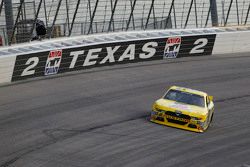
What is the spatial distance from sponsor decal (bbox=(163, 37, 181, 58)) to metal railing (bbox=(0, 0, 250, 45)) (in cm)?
171

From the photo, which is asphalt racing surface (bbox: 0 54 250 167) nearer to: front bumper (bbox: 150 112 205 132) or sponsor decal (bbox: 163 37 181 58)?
front bumper (bbox: 150 112 205 132)

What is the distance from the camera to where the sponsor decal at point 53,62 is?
25.9 m

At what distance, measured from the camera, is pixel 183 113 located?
1789 cm

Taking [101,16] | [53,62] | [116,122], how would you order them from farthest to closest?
[101,16], [53,62], [116,122]

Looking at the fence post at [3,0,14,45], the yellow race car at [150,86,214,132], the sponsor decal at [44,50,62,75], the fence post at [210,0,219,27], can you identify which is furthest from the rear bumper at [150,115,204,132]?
the fence post at [210,0,219,27]

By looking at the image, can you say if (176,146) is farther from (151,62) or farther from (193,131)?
(151,62)

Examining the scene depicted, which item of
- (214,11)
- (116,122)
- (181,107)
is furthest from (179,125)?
(214,11)

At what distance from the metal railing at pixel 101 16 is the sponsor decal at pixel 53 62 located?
1.70 m

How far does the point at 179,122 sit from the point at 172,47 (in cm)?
1336

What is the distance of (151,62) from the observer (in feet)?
98.9

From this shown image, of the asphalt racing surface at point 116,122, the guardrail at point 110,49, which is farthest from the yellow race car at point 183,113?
the guardrail at point 110,49

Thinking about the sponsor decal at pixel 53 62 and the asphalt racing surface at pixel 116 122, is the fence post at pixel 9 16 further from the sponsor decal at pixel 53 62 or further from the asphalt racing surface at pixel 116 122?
the asphalt racing surface at pixel 116 122

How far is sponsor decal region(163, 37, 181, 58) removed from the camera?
30.8m

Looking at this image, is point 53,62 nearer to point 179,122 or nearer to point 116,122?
point 116,122
